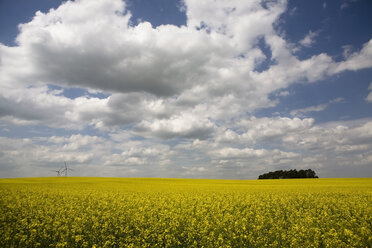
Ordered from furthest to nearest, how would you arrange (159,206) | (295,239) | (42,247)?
(159,206) → (42,247) → (295,239)

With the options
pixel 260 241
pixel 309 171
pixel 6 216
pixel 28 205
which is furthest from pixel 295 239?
pixel 309 171

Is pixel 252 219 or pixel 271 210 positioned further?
pixel 271 210

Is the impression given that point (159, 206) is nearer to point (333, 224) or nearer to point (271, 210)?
point (271, 210)

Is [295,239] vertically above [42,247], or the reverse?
[295,239]

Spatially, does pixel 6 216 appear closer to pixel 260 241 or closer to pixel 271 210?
pixel 260 241

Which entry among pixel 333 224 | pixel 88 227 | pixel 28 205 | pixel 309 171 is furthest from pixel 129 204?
pixel 309 171

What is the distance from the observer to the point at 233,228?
980cm

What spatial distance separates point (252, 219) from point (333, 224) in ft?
11.6

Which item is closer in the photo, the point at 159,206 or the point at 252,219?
the point at 252,219

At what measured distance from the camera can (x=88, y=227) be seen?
9984 mm

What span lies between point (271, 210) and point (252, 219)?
308 cm

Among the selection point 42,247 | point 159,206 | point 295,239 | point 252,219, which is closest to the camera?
point 295,239

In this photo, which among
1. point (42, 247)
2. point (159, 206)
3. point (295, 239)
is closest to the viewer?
point (295, 239)

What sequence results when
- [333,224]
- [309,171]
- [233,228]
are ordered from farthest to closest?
[309,171] < [333,224] < [233,228]
